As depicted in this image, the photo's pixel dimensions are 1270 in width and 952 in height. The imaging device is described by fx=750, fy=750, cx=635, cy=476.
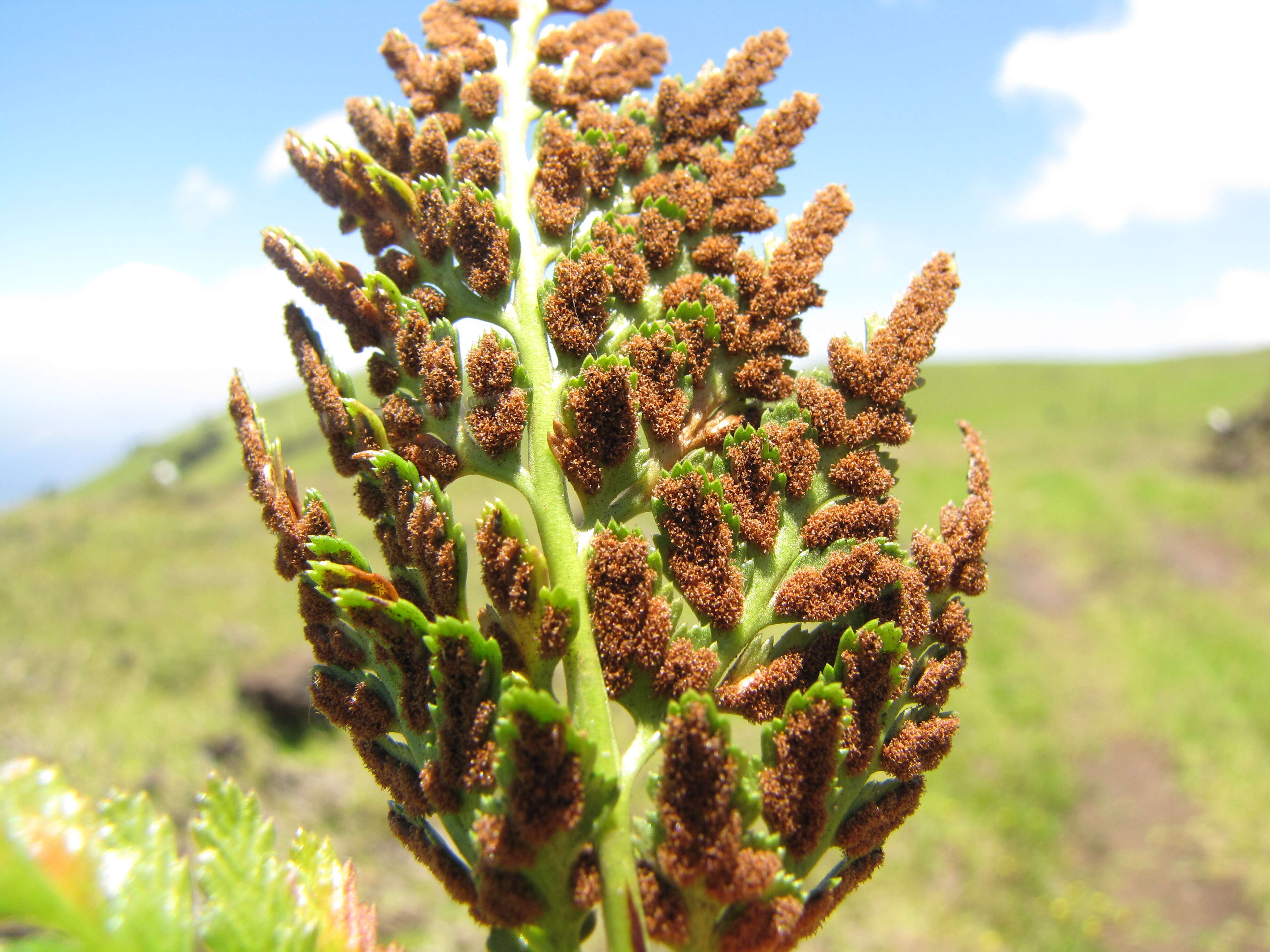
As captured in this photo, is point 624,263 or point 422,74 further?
point 422,74

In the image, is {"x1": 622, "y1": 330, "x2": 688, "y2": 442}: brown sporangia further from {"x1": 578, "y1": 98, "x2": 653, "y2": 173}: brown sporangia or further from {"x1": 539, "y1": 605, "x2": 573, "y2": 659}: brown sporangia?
{"x1": 578, "y1": 98, "x2": 653, "y2": 173}: brown sporangia

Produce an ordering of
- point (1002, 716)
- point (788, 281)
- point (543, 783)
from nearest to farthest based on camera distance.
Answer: point (543, 783)
point (788, 281)
point (1002, 716)

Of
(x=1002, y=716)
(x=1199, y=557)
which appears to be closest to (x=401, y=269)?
(x=1002, y=716)

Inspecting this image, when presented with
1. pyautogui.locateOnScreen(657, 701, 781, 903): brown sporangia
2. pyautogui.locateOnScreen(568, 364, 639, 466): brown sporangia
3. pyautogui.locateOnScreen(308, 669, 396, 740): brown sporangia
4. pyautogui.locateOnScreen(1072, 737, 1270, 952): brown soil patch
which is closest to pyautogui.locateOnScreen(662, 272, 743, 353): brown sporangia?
pyautogui.locateOnScreen(568, 364, 639, 466): brown sporangia

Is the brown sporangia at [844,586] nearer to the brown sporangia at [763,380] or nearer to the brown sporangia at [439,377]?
the brown sporangia at [763,380]

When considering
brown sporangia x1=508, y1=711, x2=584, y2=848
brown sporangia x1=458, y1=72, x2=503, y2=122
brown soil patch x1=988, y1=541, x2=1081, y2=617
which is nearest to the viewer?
brown sporangia x1=508, y1=711, x2=584, y2=848

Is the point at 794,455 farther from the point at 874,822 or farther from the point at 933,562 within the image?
the point at 874,822

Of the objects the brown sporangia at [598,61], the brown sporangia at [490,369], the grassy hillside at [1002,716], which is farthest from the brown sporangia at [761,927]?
the grassy hillside at [1002,716]
